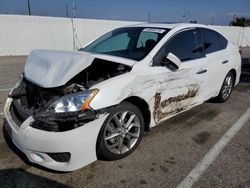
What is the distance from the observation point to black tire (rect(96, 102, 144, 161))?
2.58 m

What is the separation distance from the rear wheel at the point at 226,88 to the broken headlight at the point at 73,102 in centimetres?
332

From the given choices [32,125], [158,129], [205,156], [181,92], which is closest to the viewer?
[32,125]

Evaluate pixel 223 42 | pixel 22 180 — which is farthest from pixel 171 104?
pixel 223 42

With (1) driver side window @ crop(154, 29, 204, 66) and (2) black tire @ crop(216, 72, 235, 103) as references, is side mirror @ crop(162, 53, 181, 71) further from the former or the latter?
(2) black tire @ crop(216, 72, 235, 103)

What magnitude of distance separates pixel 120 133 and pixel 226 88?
312 centimetres

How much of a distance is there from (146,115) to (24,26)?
1294 cm

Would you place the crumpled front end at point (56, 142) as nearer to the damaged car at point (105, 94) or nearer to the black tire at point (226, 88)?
the damaged car at point (105, 94)

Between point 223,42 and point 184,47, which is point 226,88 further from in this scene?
point 184,47

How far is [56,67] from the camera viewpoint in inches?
104

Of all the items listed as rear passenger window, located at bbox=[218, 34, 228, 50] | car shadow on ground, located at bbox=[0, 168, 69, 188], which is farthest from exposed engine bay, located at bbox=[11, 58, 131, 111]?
rear passenger window, located at bbox=[218, 34, 228, 50]

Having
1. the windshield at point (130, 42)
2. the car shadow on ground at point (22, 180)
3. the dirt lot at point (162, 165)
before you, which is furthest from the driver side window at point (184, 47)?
the car shadow on ground at point (22, 180)

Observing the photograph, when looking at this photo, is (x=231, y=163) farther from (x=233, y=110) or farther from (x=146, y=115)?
(x=233, y=110)

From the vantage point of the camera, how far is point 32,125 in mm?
2328

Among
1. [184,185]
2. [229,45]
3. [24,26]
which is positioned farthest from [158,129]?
[24,26]
